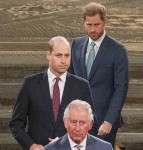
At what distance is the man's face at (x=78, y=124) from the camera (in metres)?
2.70

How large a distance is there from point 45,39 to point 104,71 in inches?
159

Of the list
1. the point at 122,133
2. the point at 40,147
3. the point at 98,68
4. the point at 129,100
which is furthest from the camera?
the point at 129,100

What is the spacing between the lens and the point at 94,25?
138 inches

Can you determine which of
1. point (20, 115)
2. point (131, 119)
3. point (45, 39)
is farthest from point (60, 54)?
point (45, 39)

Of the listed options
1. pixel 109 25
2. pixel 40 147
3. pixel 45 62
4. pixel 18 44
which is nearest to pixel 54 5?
pixel 109 25

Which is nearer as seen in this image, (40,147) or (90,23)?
(40,147)

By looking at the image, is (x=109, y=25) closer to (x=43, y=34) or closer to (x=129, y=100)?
(x=43, y=34)

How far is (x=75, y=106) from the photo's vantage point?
270 cm

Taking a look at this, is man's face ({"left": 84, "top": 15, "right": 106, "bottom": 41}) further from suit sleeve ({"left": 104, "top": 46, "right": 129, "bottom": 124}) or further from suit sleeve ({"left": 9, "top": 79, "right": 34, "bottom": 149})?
suit sleeve ({"left": 9, "top": 79, "right": 34, "bottom": 149})

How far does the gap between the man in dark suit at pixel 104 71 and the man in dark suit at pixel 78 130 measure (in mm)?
842

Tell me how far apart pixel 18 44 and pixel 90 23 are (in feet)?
13.0

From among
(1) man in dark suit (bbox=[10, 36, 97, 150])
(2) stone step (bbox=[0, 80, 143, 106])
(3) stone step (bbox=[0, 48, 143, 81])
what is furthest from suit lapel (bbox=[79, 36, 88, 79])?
(3) stone step (bbox=[0, 48, 143, 81])

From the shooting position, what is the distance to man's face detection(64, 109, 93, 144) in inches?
106

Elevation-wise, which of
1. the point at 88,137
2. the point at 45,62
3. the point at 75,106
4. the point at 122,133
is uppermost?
the point at 75,106
